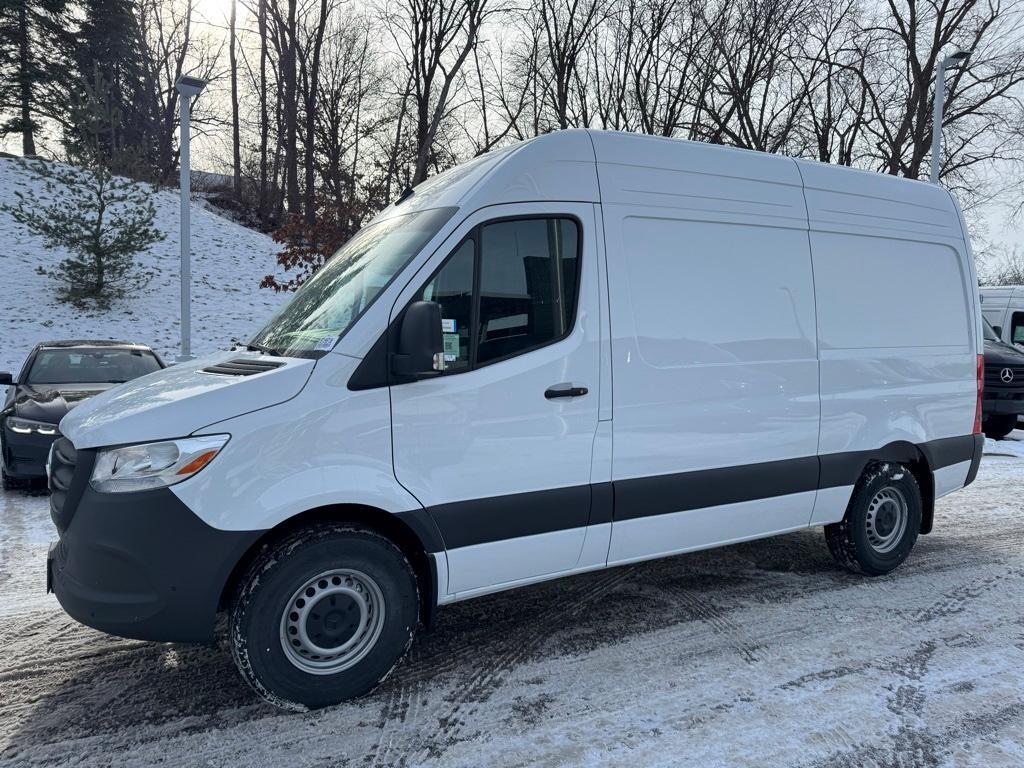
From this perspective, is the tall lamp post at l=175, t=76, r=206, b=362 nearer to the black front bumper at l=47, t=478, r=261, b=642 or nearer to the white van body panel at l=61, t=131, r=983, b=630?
the white van body panel at l=61, t=131, r=983, b=630

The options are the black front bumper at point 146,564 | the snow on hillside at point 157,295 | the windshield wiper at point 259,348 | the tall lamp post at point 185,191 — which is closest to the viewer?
the black front bumper at point 146,564

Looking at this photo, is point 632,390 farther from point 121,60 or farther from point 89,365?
point 121,60

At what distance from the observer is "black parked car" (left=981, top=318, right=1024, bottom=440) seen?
37.6 feet

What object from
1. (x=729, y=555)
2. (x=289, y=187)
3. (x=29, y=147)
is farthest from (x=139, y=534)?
(x=29, y=147)

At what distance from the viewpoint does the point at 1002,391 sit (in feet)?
37.8

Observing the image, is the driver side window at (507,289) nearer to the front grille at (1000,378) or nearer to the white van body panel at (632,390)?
the white van body panel at (632,390)

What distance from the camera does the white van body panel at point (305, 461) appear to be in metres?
2.96

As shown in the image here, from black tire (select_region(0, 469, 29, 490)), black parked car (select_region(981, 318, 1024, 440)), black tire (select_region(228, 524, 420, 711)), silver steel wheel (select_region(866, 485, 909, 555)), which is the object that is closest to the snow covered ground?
black tire (select_region(228, 524, 420, 711))

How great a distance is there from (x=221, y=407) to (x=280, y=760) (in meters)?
1.42

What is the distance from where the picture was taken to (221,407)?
298 cm

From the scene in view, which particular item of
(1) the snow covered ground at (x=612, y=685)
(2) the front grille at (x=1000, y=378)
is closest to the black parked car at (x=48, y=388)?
(1) the snow covered ground at (x=612, y=685)

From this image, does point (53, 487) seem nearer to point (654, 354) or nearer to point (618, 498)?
point (618, 498)

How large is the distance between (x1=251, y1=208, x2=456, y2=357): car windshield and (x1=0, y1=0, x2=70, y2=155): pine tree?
2948cm

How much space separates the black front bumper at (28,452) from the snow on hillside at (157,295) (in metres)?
9.01
